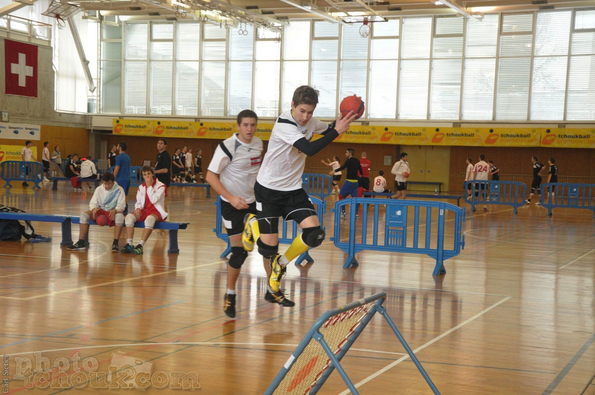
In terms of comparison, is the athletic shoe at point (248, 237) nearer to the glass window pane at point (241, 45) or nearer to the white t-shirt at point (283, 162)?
the white t-shirt at point (283, 162)

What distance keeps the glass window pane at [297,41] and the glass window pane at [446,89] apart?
7.24m

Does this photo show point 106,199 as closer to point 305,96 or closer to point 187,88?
point 305,96

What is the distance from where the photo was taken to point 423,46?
35.5 metres

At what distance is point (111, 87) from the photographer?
41.5 m

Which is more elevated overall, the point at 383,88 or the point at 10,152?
the point at 383,88

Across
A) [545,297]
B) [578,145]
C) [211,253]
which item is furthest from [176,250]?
[578,145]

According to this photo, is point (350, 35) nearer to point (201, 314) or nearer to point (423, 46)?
point (423, 46)

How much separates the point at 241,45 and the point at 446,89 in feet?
39.5

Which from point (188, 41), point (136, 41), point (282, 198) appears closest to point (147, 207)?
point (282, 198)

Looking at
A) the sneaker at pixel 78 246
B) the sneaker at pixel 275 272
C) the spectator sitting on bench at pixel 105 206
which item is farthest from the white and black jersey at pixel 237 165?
the sneaker at pixel 78 246

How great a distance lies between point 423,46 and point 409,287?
29002 mm

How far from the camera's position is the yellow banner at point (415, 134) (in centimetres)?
3241

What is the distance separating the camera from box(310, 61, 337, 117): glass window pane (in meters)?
37.1

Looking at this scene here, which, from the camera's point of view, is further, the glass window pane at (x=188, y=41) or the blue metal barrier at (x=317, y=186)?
the glass window pane at (x=188, y=41)
